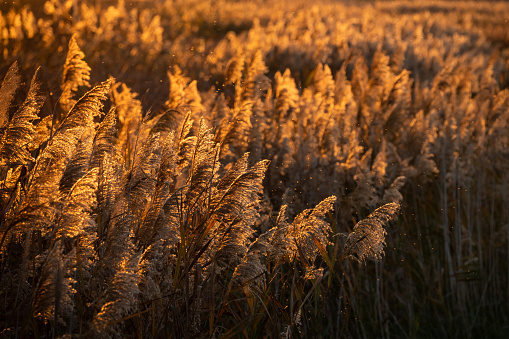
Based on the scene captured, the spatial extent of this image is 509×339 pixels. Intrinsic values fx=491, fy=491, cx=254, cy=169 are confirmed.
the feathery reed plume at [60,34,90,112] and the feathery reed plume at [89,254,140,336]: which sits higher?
the feathery reed plume at [60,34,90,112]

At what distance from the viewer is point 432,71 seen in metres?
9.41

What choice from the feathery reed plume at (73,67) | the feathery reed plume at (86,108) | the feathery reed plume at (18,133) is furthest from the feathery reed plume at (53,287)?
the feathery reed plume at (73,67)

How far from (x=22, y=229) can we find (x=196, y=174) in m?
0.85

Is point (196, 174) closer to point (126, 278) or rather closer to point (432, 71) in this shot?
point (126, 278)

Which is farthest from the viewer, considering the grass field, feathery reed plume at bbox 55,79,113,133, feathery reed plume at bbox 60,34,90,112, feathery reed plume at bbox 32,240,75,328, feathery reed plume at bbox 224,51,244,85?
feathery reed plume at bbox 224,51,244,85

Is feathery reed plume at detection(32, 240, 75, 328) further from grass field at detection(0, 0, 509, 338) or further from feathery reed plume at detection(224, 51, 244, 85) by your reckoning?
feathery reed plume at detection(224, 51, 244, 85)

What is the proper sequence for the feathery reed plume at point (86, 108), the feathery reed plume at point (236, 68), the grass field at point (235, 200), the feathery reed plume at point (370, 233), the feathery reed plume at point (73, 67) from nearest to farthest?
1. the grass field at point (235, 200)
2. the feathery reed plume at point (86, 108)
3. the feathery reed plume at point (370, 233)
4. the feathery reed plume at point (73, 67)
5. the feathery reed plume at point (236, 68)

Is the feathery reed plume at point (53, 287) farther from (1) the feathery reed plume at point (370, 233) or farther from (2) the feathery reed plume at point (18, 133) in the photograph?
(1) the feathery reed plume at point (370, 233)

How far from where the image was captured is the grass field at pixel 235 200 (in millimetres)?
2203

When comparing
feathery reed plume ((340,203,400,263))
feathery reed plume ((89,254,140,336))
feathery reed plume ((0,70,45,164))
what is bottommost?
feathery reed plume ((89,254,140,336))

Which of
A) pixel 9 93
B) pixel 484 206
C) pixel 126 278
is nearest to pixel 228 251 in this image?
pixel 126 278

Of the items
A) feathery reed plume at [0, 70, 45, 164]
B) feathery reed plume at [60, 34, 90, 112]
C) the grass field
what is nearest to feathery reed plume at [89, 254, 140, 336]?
the grass field

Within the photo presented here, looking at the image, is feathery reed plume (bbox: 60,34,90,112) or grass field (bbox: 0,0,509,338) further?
feathery reed plume (bbox: 60,34,90,112)

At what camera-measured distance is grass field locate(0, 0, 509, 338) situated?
2203 mm
